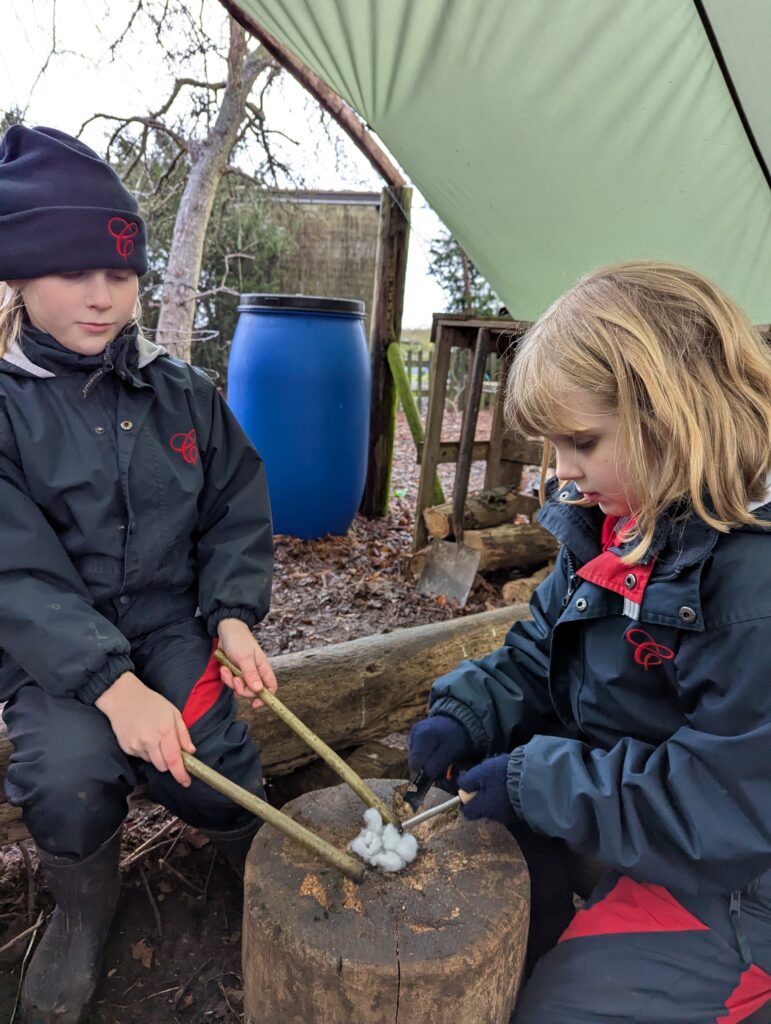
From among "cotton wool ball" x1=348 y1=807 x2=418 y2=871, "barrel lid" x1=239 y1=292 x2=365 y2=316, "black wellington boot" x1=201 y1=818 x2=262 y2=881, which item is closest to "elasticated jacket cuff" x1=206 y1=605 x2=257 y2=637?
"black wellington boot" x1=201 y1=818 x2=262 y2=881

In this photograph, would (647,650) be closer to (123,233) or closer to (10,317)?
(123,233)

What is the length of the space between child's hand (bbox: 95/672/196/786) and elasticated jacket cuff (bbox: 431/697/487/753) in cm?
61

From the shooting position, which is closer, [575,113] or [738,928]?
[738,928]

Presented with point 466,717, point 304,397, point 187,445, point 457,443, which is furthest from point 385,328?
point 466,717

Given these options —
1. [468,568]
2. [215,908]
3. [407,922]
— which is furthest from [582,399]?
[468,568]

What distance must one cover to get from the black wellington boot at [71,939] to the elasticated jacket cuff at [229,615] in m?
0.56

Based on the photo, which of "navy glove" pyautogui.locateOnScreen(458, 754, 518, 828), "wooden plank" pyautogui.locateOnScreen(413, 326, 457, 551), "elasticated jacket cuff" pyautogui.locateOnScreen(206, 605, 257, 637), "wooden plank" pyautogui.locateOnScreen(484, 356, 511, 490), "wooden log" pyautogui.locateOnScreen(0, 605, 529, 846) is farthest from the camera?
"wooden plank" pyautogui.locateOnScreen(484, 356, 511, 490)

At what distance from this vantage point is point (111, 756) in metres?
1.84

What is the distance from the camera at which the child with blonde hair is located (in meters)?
1.43

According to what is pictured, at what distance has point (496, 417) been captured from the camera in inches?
208

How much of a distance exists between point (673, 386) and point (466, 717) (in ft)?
3.05

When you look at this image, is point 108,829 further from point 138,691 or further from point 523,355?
point 523,355

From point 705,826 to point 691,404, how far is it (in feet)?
2.53

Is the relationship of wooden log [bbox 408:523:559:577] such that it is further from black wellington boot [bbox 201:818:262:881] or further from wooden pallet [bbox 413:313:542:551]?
black wellington boot [bbox 201:818:262:881]
